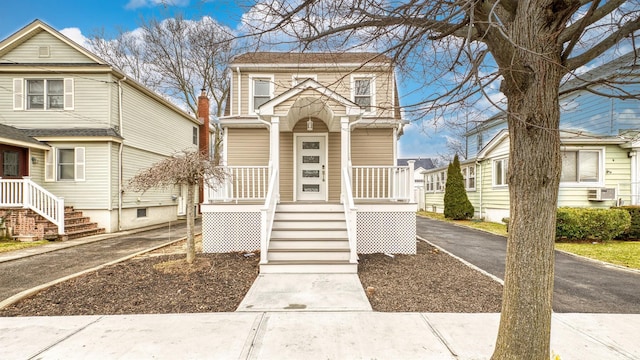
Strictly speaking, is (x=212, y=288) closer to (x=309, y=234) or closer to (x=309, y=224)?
(x=309, y=234)

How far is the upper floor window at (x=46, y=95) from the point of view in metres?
11.6

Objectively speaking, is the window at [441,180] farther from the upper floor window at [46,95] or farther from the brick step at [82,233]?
the upper floor window at [46,95]

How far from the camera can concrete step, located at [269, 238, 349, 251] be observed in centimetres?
619

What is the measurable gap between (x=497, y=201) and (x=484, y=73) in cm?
1350

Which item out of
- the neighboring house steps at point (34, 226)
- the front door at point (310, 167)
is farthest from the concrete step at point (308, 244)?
the neighboring house steps at point (34, 226)

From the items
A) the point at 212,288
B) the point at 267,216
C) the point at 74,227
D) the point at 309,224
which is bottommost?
the point at 212,288

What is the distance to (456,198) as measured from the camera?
15.7m

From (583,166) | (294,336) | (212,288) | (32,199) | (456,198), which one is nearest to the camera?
(294,336)

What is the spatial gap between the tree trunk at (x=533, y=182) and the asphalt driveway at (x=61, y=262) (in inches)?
270

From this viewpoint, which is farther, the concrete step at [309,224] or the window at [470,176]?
the window at [470,176]

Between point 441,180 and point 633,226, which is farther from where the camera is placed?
point 441,180

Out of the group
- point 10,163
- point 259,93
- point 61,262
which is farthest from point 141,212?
point 259,93

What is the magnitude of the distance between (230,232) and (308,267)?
2.53m

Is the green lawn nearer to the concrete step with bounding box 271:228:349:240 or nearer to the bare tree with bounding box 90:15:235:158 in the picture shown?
the concrete step with bounding box 271:228:349:240
